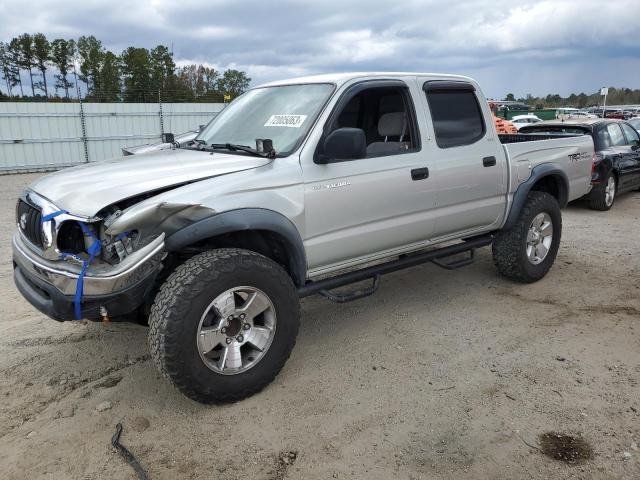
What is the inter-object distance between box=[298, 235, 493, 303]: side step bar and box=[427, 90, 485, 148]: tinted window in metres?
0.95

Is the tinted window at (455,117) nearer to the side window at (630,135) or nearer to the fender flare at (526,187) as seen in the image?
the fender flare at (526,187)

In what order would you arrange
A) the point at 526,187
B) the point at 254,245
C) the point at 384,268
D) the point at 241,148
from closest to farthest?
the point at 254,245, the point at 241,148, the point at 384,268, the point at 526,187

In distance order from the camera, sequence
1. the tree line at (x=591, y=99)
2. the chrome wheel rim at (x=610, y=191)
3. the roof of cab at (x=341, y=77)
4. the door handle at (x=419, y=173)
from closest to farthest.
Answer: the roof of cab at (x=341, y=77), the door handle at (x=419, y=173), the chrome wheel rim at (x=610, y=191), the tree line at (x=591, y=99)

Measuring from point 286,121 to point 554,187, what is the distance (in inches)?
135

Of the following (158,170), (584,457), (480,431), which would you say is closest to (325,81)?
(158,170)

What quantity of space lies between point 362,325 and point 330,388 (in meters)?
1.11

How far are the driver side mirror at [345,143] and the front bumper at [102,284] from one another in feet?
4.12

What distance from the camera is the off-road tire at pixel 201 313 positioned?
2971mm

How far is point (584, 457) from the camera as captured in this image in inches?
112

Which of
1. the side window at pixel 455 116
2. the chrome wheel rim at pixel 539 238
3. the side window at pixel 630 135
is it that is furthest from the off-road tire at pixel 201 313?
the side window at pixel 630 135

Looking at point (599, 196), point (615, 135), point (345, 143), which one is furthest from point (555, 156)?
point (615, 135)

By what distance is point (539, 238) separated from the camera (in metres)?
5.52

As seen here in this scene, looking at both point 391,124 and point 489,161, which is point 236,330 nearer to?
point 391,124

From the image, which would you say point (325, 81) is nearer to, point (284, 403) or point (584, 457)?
point (284, 403)
